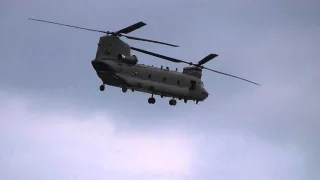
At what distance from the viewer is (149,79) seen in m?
109

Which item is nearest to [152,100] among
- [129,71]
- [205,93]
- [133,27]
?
[129,71]

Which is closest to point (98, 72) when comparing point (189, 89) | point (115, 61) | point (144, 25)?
point (115, 61)

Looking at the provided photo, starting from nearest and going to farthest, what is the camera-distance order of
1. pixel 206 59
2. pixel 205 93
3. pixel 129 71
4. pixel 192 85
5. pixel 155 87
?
pixel 129 71
pixel 155 87
pixel 192 85
pixel 205 93
pixel 206 59

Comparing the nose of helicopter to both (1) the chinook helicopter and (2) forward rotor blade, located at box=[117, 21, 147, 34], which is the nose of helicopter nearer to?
(1) the chinook helicopter

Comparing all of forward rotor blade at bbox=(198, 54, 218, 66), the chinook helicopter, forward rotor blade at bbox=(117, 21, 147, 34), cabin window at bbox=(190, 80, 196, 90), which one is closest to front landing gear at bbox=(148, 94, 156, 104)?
the chinook helicopter

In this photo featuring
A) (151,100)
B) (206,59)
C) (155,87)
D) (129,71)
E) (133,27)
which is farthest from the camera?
(206,59)

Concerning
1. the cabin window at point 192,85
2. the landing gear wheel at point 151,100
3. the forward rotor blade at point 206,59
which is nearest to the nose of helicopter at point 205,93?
the cabin window at point 192,85

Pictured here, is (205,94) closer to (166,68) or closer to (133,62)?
(166,68)

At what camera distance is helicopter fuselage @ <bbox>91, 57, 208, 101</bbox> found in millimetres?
105000

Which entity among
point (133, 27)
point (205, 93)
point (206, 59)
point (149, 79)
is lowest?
point (149, 79)

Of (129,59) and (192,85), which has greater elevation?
(129,59)

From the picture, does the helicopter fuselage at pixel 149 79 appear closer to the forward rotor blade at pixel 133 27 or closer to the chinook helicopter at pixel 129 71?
the chinook helicopter at pixel 129 71

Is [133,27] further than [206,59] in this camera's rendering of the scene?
No

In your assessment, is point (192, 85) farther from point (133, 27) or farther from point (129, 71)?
point (133, 27)
